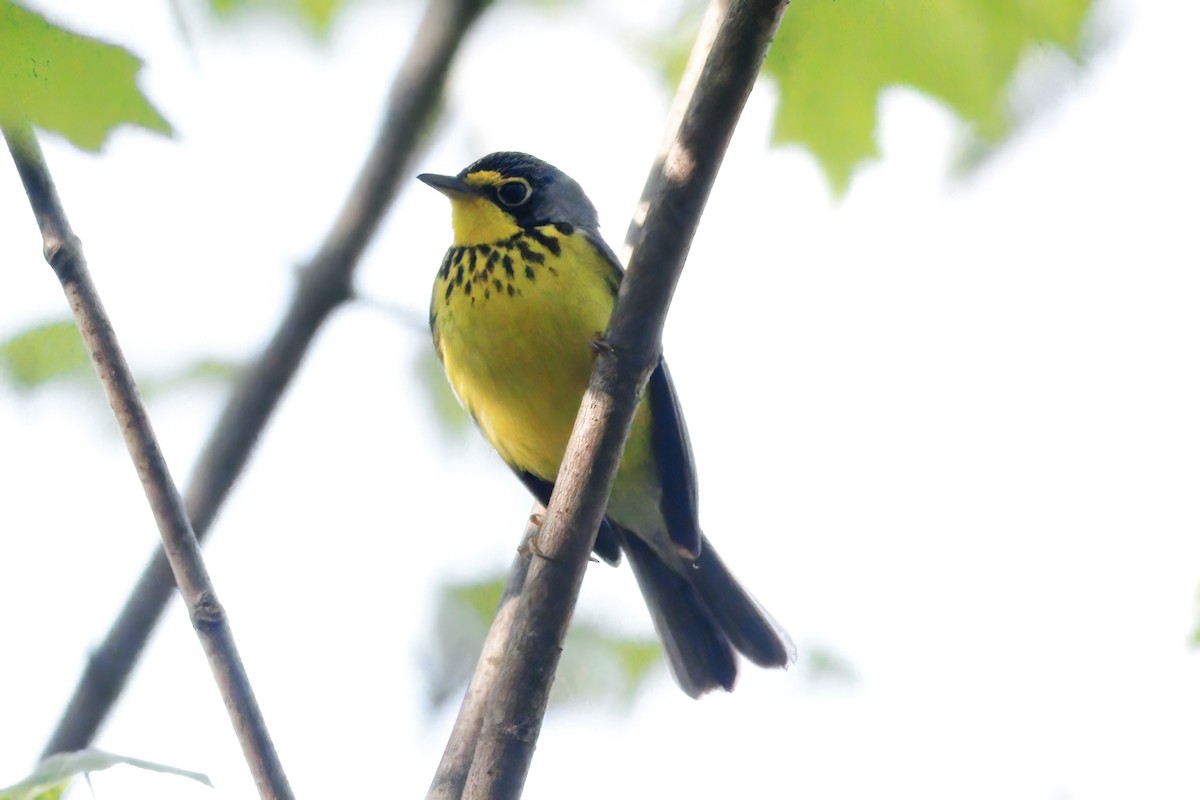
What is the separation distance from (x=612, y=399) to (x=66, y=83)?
1322 millimetres

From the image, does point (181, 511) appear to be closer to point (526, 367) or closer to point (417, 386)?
point (526, 367)

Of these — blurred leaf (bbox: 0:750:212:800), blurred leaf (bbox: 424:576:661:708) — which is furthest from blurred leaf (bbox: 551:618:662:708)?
blurred leaf (bbox: 0:750:212:800)

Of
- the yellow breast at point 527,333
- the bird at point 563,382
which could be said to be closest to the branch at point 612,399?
the bird at point 563,382

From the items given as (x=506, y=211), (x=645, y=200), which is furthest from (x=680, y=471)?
(x=506, y=211)

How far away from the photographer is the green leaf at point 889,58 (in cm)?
336

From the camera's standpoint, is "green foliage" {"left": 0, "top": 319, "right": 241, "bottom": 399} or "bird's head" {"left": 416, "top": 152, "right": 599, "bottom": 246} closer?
"green foliage" {"left": 0, "top": 319, "right": 241, "bottom": 399}

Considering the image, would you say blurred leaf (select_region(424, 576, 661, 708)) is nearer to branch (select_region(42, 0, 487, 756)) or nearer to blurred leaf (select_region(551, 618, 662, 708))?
blurred leaf (select_region(551, 618, 662, 708))

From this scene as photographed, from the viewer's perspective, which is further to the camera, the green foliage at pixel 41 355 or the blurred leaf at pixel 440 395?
the blurred leaf at pixel 440 395

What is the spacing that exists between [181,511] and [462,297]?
7.76ft

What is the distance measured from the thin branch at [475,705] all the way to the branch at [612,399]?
206mm

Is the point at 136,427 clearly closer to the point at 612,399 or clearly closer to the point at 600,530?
the point at 612,399

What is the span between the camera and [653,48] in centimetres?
520

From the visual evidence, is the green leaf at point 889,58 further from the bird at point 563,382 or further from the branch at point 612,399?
the branch at point 612,399

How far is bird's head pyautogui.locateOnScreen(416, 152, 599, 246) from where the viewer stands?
526 cm
